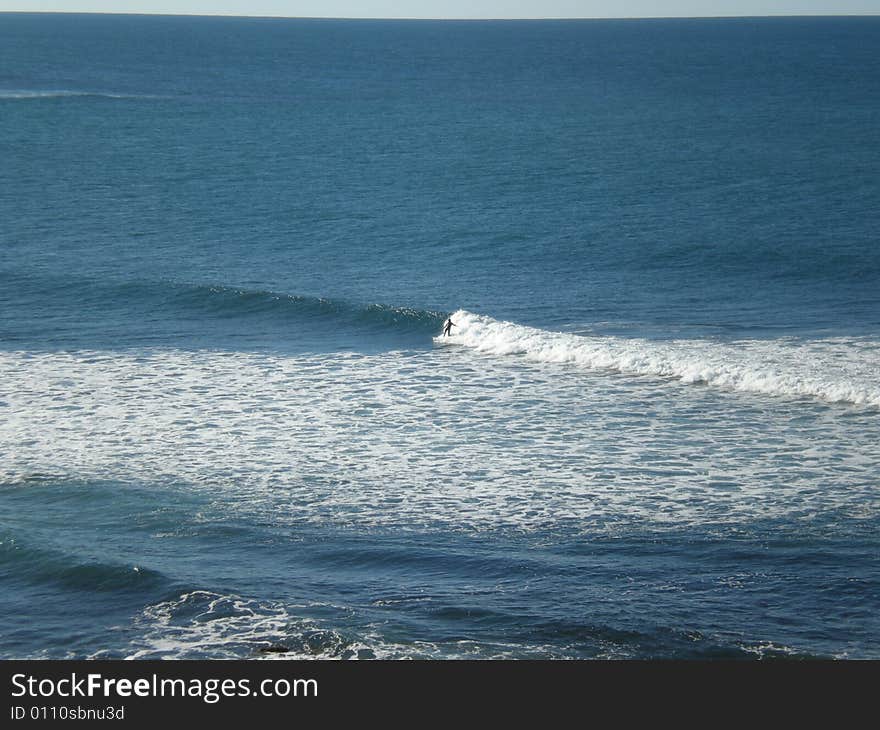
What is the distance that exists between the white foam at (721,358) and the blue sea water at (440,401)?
117 mm

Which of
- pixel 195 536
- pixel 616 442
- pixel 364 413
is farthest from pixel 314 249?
pixel 195 536

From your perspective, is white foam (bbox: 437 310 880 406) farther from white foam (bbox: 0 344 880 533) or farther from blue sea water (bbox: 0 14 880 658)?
white foam (bbox: 0 344 880 533)

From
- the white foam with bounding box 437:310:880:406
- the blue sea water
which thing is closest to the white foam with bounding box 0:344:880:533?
the blue sea water

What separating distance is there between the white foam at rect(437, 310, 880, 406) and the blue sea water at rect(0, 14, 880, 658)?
0.38 feet

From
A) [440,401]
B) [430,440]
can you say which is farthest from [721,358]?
[430,440]

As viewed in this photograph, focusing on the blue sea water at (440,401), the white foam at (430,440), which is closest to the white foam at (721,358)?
the blue sea water at (440,401)

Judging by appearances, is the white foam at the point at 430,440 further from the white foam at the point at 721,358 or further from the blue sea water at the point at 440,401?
the white foam at the point at 721,358

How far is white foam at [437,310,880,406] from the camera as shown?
29797 mm

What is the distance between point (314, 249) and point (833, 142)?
42.4 metres

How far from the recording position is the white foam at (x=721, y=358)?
29797 millimetres

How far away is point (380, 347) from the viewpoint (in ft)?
115

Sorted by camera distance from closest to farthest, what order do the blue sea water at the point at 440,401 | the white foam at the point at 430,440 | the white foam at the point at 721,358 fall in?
the blue sea water at the point at 440,401 → the white foam at the point at 430,440 → the white foam at the point at 721,358

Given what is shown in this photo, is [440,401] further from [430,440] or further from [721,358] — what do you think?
[721,358]

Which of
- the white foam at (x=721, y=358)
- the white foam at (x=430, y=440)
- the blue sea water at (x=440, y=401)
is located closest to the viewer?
the blue sea water at (x=440, y=401)
